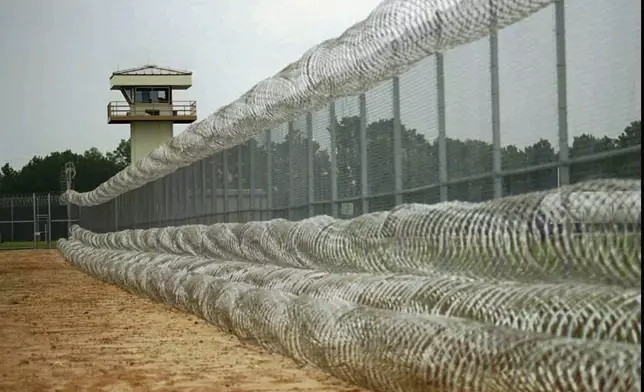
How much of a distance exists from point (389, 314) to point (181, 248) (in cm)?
828

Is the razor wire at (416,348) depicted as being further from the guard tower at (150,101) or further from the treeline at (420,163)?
the guard tower at (150,101)

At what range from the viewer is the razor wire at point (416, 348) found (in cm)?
375

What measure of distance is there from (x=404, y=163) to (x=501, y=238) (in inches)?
65.5

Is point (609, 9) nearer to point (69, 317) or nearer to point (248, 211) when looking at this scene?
point (248, 211)

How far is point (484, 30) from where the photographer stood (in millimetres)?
5242

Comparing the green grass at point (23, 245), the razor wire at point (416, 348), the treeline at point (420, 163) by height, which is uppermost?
the treeline at point (420, 163)

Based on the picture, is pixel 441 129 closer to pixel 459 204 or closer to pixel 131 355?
pixel 459 204

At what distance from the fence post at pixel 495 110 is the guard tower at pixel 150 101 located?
189ft

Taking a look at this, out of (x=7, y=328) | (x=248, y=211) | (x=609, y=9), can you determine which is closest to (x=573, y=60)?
(x=609, y=9)

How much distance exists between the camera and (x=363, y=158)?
7.10 m

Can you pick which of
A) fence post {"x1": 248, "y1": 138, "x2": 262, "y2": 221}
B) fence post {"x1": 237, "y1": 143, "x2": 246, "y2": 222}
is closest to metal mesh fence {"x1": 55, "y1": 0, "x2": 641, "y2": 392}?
fence post {"x1": 248, "y1": 138, "x2": 262, "y2": 221}

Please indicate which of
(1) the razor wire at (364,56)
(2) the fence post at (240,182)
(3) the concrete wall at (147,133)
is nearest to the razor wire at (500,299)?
(1) the razor wire at (364,56)

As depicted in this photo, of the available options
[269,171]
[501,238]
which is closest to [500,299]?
[501,238]

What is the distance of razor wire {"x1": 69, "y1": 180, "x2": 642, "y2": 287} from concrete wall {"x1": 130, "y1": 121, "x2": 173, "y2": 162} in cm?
5532
